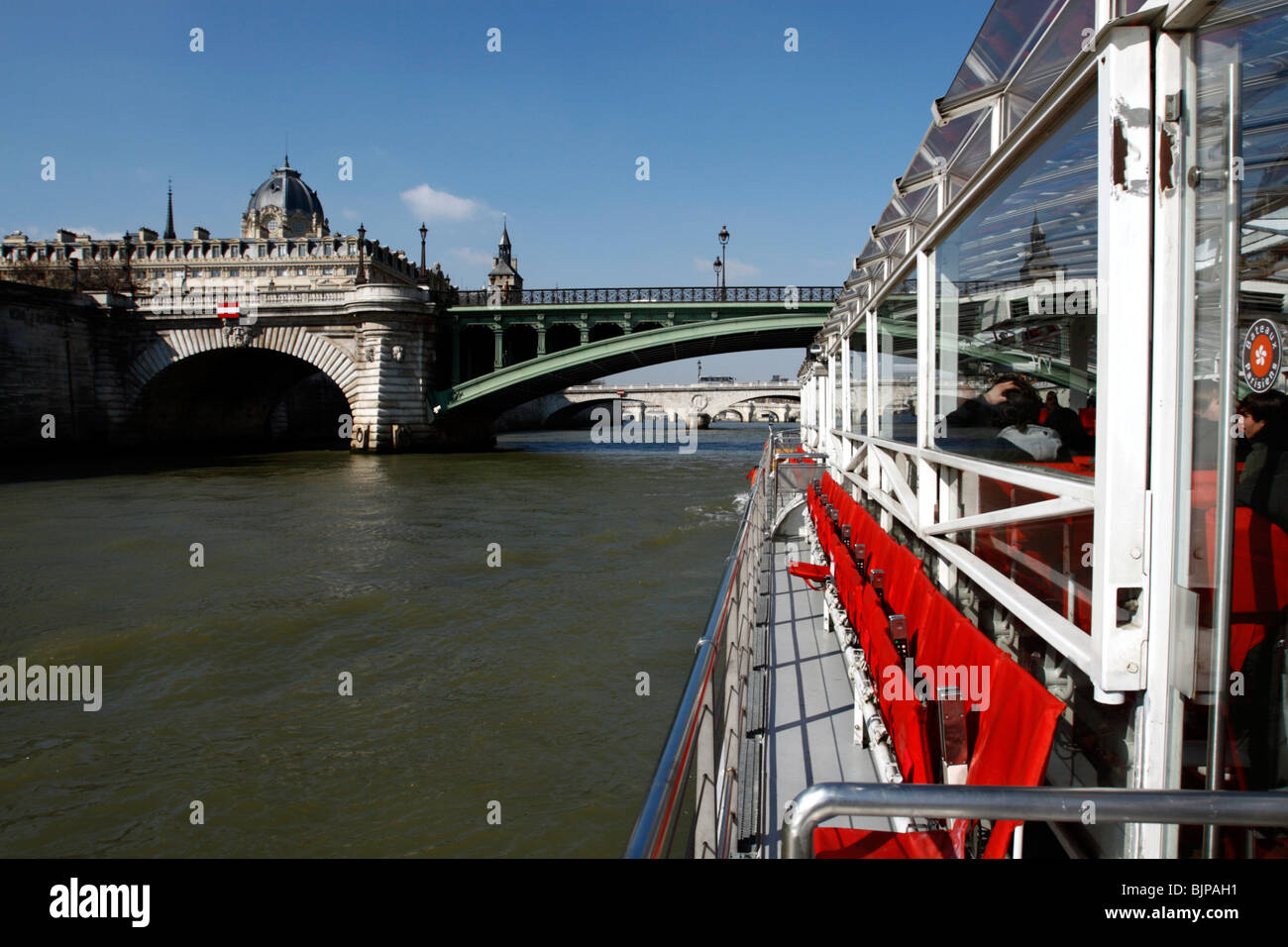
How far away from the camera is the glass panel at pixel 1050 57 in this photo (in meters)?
2.32

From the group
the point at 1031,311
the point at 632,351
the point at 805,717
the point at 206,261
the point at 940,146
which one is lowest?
the point at 805,717

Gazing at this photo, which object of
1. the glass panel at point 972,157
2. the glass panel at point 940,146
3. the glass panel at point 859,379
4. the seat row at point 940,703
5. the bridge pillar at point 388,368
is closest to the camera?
the seat row at point 940,703

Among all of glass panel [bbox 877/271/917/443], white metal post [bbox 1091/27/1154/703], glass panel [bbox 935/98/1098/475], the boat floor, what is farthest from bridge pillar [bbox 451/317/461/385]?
white metal post [bbox 1091/27/1154/703]

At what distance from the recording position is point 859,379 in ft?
25.3

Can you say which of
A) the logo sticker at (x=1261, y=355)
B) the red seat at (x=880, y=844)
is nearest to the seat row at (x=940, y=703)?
the red seat at (x=880, y=844)

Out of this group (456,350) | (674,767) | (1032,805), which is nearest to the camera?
(1032,805)

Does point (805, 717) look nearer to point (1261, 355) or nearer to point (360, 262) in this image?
point (1261, 355)

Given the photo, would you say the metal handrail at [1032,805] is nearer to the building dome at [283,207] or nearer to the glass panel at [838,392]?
the glass panel at [838,392]

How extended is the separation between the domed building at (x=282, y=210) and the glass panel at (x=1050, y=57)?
7985 centimetres

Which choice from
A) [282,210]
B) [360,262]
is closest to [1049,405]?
[360,262]

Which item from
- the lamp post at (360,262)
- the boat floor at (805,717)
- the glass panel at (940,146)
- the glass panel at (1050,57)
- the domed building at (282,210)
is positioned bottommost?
the boat floor at (805,717)

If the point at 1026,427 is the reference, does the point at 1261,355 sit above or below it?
above

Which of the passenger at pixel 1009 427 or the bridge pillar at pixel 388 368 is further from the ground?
the bridge pillar at pixel 388 368

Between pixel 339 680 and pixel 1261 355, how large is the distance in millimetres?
6387
